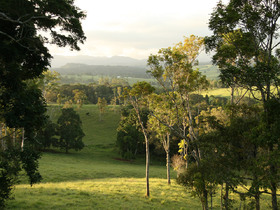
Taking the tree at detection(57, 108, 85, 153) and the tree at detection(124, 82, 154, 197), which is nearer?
the tree at detection(124, 82, 154, 197)

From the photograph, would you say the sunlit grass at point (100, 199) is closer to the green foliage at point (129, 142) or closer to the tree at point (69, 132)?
the green foliage at point (129, 142)

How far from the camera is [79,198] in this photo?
21.4m

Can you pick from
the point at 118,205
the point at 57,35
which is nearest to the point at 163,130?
the point at 118,205

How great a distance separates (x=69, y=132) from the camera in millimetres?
64688

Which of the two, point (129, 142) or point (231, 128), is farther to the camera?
point (129, 142)

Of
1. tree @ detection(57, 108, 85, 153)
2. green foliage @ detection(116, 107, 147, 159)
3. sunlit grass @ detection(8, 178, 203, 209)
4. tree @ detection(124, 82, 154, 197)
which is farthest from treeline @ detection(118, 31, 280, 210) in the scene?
tree @ detection(57, 108, 85, 153)

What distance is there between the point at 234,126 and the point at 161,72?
32.6ft

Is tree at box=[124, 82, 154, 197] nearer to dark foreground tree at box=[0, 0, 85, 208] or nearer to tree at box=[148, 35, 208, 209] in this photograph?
tree at box=[148, 35, 208, 209]

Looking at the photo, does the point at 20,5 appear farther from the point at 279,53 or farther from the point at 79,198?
the point at 279,53

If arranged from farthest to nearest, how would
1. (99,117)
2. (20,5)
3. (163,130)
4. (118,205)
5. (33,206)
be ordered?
(99,117)
(163,130)
(118,205)
(33,206)
(20,5)

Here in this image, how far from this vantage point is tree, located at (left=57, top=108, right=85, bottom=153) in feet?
211

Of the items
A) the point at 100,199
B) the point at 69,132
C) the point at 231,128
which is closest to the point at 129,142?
the point at 69,132

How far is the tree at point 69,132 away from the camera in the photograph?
211ft

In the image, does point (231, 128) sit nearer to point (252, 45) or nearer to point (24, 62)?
point (252, 45)
